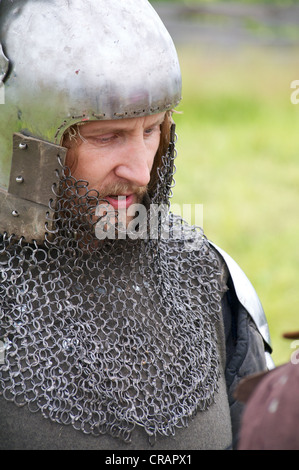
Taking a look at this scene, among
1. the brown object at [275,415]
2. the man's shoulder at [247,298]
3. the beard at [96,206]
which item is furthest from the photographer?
the man's shoulder at [247,298]

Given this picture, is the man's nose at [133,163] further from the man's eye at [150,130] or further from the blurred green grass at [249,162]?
the blurred green grass at [249,162]

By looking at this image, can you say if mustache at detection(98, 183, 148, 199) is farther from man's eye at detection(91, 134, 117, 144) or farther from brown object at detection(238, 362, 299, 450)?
brown object at detection(238, 362, 299, 450)

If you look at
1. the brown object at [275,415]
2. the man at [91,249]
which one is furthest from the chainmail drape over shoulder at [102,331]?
the brown object at [275,415]

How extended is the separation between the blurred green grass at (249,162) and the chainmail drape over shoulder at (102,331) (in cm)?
232

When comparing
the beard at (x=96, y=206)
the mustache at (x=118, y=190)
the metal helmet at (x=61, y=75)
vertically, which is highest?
the metal helmet at (x=61, y=75)

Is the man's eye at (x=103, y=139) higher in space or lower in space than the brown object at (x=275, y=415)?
higher

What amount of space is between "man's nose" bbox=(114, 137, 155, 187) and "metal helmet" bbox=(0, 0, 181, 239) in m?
0.11

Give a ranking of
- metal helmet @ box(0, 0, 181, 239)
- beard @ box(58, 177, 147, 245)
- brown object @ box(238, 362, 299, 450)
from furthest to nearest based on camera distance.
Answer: beard @ box(58, 177, 147, 245)
metal helmet @ box(0, 0, 181, 239)
brown object @ box(238, 362, 299, 450)

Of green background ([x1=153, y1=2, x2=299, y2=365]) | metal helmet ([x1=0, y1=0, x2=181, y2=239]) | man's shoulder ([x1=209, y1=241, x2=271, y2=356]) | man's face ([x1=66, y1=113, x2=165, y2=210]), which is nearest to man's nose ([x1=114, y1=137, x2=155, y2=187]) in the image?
man's face ([x1=66, y1=113, x2=165, y2=210])

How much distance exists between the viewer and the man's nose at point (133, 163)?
2256mm

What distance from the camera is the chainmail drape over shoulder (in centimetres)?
217

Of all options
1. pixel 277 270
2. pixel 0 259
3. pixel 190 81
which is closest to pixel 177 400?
pixel 0 259

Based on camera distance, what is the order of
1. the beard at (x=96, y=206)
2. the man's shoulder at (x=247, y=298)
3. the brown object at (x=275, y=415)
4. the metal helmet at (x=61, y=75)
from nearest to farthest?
the brown object at (x=275, y=415), the metal helmet at (x=61, y=75), the beard at (x=96, y=206), the man's shoulder at (x=247, y=298)

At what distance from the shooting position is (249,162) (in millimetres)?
8820
